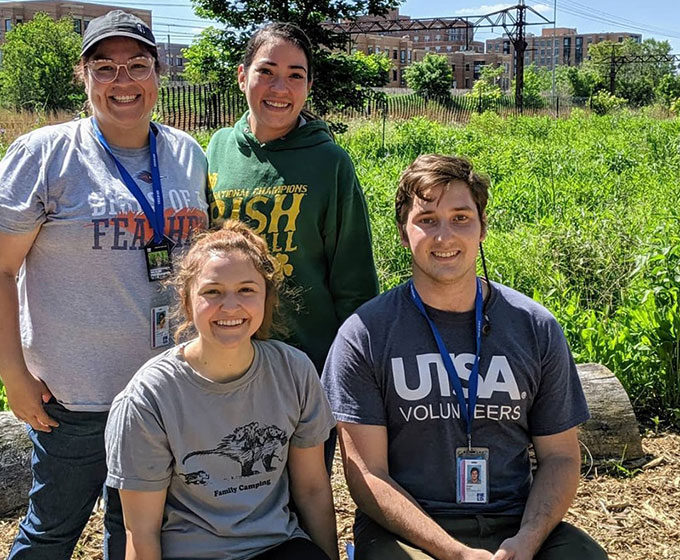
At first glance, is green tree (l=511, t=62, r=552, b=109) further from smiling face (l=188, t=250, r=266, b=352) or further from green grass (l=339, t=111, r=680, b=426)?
smiling face (l=188, t=250, r=266, b=352)

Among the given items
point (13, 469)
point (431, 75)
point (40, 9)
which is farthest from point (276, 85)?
point (40, 9)

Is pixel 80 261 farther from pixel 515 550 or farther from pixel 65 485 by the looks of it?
pixel 515 550

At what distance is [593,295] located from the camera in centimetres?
581

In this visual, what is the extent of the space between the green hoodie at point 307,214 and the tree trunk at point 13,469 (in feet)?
5.22

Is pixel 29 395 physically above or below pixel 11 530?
above

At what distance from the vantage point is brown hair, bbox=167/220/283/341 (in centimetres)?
228

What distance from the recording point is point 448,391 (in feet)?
8.09

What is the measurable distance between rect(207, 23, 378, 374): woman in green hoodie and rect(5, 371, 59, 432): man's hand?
0.78 metres

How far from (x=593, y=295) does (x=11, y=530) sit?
419 centimetres

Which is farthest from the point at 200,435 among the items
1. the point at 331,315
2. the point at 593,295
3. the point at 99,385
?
the point at 593,295

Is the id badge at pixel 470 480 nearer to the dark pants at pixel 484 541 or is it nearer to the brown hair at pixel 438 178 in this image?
the dark pants at pixel 484 541

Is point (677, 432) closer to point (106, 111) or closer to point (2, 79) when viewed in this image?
point (106, 111)

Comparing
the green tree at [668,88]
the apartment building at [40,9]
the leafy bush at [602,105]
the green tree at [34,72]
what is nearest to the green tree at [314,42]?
the green tree at [34,72]

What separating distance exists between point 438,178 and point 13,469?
2.37 meters
